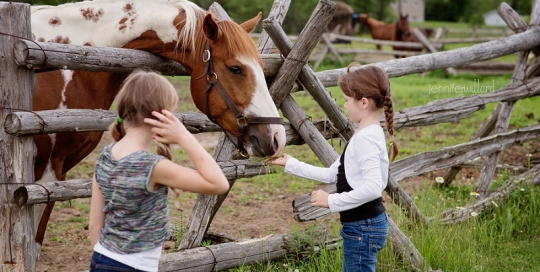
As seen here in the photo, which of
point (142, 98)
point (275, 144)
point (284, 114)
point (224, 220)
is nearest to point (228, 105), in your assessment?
point (275, 144)

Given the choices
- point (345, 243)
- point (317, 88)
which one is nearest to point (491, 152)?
point (317, 88)

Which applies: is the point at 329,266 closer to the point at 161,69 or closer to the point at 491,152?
the point at 161,69

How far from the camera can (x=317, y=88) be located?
3.91m

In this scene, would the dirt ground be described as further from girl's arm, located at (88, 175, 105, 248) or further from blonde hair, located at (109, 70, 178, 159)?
blonde hair, located at (109, 70, 178, 159)

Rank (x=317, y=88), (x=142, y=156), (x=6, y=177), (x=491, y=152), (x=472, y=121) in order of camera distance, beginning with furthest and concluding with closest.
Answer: (x=472, y=121)
(x=491, y=152)
(x=317, y=88)
(x=6, y=177)
(x=142, y=156)

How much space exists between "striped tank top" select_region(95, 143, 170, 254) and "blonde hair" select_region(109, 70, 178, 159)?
0.45ft

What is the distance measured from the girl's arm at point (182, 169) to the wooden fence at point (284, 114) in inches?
49.6

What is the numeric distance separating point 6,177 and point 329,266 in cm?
204

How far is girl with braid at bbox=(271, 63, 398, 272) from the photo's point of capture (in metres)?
2.71

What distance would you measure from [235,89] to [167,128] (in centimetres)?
125

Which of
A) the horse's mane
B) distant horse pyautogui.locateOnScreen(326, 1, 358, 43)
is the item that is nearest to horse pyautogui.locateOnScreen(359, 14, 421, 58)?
distant horse pyautogui.locateOnScreen(326, 1, 358, 43)

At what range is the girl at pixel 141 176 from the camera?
6.75 feet

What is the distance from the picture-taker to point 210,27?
3.27 metres

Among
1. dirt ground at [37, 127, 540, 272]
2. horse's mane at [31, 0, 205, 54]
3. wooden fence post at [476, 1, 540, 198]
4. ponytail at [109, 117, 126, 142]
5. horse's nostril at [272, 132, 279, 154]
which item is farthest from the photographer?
wooden fence post at [476, 1, 540, 198]
